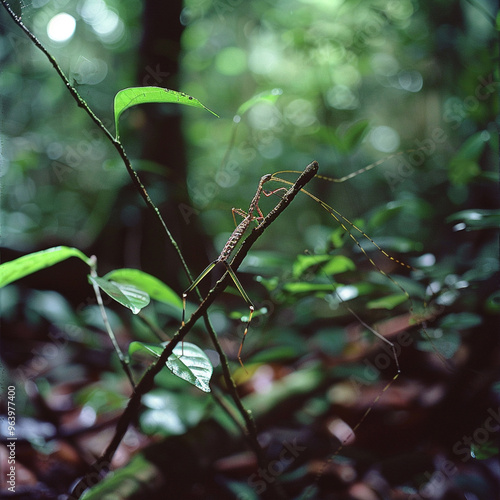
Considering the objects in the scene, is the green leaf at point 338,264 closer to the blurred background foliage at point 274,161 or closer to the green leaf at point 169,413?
the blurred background foliage at point 274,161

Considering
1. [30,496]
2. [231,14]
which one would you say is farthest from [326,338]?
[231,14]

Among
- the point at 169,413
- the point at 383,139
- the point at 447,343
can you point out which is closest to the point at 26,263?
the point at 169,413

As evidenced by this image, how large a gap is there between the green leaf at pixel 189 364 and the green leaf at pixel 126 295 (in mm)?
53

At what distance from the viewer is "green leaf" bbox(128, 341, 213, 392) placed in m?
0.43

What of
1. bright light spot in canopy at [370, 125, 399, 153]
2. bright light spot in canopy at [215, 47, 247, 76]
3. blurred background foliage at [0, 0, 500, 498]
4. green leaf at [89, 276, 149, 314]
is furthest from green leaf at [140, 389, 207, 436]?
bright light spot in canopy at [370, 125, 399, 153]

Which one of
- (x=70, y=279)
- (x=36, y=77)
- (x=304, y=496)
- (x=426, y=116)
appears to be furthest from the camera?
(x=426, y=116)

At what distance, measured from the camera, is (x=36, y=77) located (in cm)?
166

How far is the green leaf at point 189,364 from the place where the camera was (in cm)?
43

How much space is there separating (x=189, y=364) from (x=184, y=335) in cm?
4

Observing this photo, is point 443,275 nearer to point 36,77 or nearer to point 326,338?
point 326,338

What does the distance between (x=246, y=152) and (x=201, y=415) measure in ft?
5.24

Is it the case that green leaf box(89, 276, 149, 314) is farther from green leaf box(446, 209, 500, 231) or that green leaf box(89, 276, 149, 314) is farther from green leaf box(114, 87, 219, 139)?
green leaf box(446, 209, 500, 231)

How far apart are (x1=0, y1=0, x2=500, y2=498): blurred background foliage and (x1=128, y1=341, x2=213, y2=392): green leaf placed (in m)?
0.27

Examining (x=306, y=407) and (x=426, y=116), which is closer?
(x=306, y=407)
